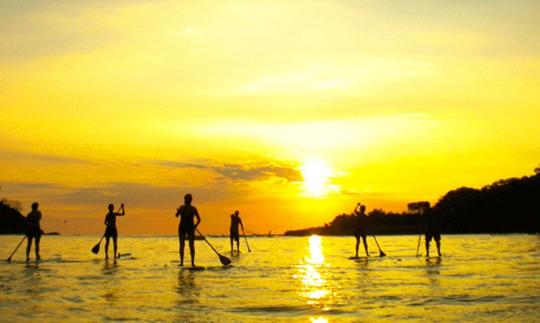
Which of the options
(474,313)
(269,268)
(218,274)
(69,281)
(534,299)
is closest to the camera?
(474,313)

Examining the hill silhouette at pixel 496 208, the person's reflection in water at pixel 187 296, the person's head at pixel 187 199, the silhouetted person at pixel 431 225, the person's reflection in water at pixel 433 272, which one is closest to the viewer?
the person's reflection in water at pixel 187 296

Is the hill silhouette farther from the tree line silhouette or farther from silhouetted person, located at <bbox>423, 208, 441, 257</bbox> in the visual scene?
silhouetted person, located at <bbox>423, 208, 441, 257</bbox>

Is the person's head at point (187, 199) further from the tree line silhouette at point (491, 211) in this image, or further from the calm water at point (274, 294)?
the tree line silhouette at point (491, 211)

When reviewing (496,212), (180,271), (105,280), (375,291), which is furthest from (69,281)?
(496,212)

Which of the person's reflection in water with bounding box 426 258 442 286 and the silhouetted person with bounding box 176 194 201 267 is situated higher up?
the silhouetted person with bounding box 176 194 201 267

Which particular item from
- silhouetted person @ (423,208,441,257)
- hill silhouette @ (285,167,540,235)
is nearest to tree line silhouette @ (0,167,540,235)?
hill silhouette @ (285,167,540,235)

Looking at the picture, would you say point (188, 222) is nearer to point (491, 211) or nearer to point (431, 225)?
point (431, 225)

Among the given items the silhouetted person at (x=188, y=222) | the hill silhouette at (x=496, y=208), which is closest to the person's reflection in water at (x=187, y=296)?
the silhouetted person at (x=188, y=222)

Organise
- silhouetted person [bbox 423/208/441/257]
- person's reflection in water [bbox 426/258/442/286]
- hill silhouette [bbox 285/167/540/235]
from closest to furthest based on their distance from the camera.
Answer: person's reflection in water [bbox 426/258/442/286], silhouetted person [bbox 423/208/441/257], hill silhouette [bbox 285/167/540/235]

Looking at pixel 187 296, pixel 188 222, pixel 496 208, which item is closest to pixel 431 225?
pixel 188 222

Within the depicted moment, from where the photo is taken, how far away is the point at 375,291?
16.8 meters

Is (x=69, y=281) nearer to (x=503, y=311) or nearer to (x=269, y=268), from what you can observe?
(x=269, y=268)

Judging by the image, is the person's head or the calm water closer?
the calm water

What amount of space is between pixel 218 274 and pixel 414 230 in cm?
14869
